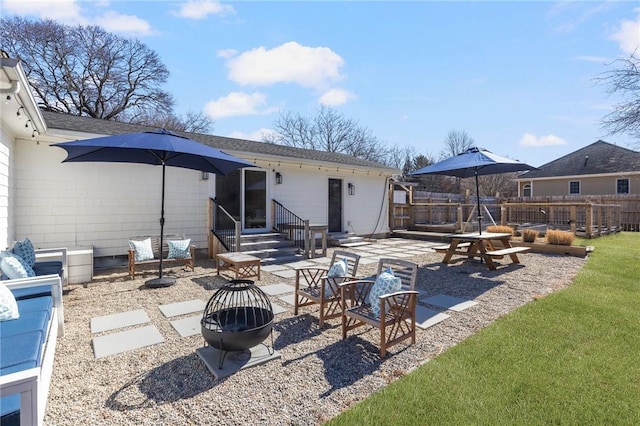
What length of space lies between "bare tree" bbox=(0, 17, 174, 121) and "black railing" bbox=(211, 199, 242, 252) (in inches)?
705

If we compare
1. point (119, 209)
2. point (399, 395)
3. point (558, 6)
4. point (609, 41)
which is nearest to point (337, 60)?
point (558, 6)

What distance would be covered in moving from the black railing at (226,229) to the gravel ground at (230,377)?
2430 mm

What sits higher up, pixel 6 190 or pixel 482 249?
pixel 6 190

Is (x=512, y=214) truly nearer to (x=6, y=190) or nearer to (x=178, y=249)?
(x=178, y=249)

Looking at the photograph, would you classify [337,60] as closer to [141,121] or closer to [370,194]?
[370,194]

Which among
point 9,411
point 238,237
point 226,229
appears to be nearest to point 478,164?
point 238,237

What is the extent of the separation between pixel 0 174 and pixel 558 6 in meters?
11.7

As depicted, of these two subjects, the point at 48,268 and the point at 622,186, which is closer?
the point at 48,268

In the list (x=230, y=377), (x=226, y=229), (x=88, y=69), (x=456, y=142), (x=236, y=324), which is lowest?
(x=230, y=377)

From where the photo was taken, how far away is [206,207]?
28.0ft

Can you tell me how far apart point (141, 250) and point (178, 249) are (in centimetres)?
69

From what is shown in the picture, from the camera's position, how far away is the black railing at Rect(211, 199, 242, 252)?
741cm

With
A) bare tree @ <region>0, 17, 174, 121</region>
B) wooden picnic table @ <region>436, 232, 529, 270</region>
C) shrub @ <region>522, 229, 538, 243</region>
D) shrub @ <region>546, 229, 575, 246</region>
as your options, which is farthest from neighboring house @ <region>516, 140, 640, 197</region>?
bare tree @ <region>0, 17, 174, 121</region>

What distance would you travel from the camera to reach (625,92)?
8141 mm
